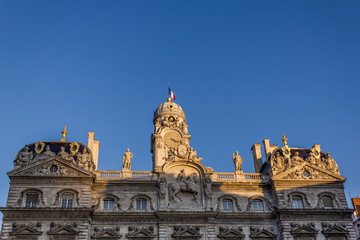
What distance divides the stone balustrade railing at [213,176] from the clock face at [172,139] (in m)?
7.20

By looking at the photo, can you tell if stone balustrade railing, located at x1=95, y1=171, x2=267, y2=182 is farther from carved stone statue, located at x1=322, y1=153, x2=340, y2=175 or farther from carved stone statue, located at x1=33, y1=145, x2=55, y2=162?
carved stone statue, located at x1=322, y1=153, x2=340, y2=175

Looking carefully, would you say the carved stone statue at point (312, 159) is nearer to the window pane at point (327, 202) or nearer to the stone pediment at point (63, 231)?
the window pane at point (327, 202)

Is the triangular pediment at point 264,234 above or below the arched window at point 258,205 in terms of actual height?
below

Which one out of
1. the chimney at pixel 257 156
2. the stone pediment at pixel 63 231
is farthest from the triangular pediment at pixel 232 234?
the stone pediment at pixel 63 231

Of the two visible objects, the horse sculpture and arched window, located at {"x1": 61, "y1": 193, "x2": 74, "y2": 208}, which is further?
the horse sculpture

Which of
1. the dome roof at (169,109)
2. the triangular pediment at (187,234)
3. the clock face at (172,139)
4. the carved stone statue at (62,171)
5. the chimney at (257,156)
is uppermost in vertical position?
the dome roof at (169,109)

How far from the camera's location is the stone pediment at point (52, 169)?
40.5 meters

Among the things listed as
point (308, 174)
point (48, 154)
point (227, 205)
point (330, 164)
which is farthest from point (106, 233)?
point (330, 164)

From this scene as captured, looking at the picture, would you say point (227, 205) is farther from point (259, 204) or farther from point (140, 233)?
point (140, 233)

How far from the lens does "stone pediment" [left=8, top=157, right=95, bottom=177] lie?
40469mm

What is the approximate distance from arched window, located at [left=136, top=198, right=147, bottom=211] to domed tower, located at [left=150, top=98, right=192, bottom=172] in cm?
353

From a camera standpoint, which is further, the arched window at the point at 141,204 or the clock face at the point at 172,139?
the clock face at the point at 172,139

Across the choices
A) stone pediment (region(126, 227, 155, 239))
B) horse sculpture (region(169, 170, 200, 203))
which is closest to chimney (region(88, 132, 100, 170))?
horse sculpture (region(169, 170, 200, 203))

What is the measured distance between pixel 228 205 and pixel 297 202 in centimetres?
737
